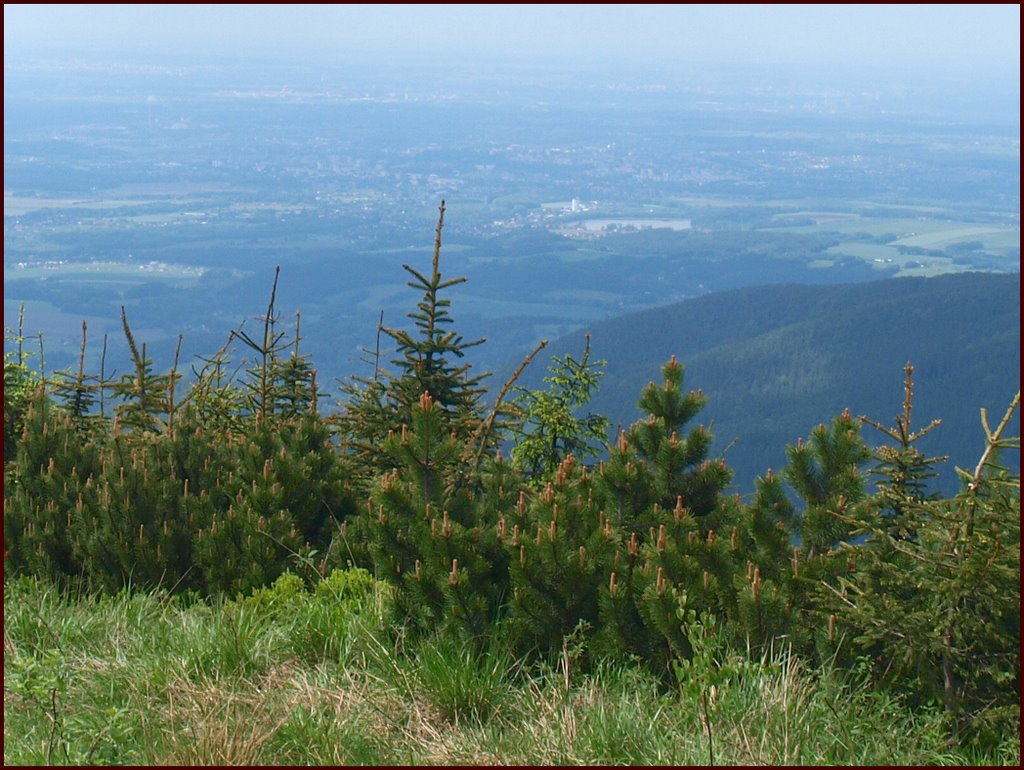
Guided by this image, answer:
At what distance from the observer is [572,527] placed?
5582 millimetres

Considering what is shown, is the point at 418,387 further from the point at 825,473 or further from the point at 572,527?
the point at 825,473

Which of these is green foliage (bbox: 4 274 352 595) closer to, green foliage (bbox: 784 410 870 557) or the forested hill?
green foliage (bbox: 784 410 870 557)

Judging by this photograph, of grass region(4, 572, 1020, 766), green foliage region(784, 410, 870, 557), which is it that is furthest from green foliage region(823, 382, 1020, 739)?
green foliage region(784, 410, 870, 557)

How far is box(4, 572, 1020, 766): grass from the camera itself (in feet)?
12.8

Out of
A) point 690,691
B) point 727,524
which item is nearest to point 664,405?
point 727,524

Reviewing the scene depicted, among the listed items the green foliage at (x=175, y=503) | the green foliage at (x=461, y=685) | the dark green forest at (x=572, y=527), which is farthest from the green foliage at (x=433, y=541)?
the green foliage at (x=175, y=503)

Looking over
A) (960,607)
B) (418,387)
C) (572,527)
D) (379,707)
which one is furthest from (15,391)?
(960,607)

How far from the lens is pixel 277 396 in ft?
35.3

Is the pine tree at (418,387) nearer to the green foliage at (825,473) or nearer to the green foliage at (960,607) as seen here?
the green foliage at (825,473)

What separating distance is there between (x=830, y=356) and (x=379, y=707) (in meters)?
85.2

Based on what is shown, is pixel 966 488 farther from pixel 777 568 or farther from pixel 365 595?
pixel 365 595

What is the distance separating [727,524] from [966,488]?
5.62 feet

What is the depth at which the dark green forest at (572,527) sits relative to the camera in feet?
14.2

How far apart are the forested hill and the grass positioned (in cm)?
6429
